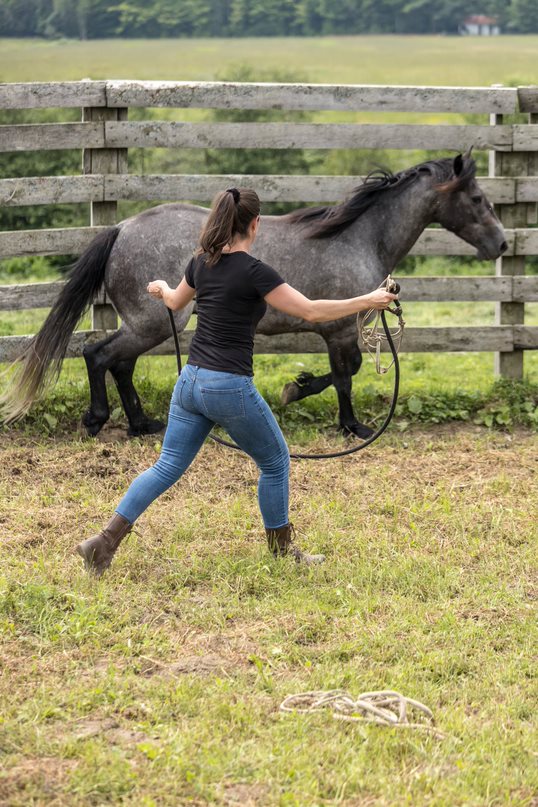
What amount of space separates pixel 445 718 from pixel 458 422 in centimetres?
454

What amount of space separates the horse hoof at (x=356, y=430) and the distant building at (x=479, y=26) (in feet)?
242

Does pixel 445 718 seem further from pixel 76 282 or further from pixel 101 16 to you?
pixel 101 16

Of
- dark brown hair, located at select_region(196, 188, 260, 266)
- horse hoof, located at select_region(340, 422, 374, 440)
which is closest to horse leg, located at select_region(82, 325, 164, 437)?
horse hoof, located at select_region(340, 422, 374, 440)

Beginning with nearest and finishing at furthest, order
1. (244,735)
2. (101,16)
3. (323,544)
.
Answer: (244,735), (323,544), (101,16)

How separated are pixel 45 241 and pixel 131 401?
1.35m

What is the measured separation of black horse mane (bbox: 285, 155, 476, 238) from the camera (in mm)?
7520

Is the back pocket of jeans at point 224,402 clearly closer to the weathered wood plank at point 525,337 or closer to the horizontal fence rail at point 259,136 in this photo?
the horizontal fence rail at point 259,136

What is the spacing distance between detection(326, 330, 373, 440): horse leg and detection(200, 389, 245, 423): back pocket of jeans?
275cm

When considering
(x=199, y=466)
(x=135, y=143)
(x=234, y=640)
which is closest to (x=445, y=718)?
(x=234, y=640)

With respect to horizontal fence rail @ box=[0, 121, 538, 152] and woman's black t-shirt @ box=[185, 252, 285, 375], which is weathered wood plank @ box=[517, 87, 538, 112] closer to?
horizontal fence rail @ box=[0, 121, 538, 152]

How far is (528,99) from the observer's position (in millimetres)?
8508

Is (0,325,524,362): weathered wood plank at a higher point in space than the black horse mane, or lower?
lower

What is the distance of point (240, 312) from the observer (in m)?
4.80

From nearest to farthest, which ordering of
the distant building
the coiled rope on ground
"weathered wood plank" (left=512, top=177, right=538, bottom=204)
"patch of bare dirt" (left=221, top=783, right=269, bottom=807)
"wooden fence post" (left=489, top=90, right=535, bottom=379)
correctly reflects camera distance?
"patch of bare dirt" (left=221, top=783, right=269, bottom=807)
the coiled rope on ground
"weathered wood plank" (left=512, top=177, right=538, bottom=204)
"wooden fence post" (left=489, top=90, right=535, bottom=379)
the distant building
